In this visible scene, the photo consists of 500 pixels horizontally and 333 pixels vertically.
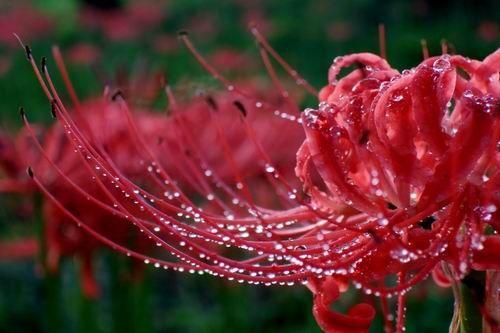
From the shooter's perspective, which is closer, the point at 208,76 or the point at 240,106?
the point at 240,106

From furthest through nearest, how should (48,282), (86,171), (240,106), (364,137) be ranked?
(48,282)
(86,171)
(240,106)
(364,137)

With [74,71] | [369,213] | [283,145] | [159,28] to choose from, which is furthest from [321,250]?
[159,28]

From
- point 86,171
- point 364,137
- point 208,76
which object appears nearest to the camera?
point 364,137

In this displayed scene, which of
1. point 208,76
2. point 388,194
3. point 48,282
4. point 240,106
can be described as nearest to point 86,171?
point 48,282

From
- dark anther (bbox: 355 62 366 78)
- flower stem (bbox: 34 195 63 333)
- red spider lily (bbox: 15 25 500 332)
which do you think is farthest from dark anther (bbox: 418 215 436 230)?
flower stem (bbox: 34 195 63 333)

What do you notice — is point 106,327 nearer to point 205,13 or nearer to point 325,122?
point 325,122

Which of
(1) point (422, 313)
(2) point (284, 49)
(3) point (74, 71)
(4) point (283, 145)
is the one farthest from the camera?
(2) point (284, 49)

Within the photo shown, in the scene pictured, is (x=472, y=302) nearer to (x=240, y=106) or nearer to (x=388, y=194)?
(x=388, y=194)

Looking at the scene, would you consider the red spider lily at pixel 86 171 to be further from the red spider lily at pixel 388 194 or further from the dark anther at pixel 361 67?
the red spider lily at pixel 388 194

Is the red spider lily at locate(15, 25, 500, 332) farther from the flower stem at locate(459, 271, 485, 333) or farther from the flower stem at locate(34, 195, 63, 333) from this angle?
the flower stem at locate(34, 195, 63, 333)
